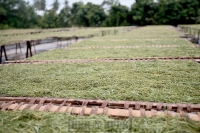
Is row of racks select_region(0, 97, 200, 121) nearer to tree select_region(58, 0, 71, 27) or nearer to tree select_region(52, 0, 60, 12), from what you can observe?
tree select_region(58, 0, 71, 27)

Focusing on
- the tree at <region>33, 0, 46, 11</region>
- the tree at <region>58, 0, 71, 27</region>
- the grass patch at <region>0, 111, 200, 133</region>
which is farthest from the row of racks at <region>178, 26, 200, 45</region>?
the tree at <region>33, 0, 46, 11</region>

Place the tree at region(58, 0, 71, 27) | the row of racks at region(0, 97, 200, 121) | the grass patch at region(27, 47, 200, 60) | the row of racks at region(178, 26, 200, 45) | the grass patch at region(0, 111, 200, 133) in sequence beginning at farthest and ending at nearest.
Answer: the tree at region(58, 0, 71, 27) < the row of racks at region(178, 26, 200, 45) < the grass patch at region(27, 47, 200, 60) < the row of racks at region(0, 97, 200, 121) < the grass patch at region(0, 111, 200, 133)

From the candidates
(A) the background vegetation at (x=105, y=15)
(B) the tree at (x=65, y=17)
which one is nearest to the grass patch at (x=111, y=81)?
(A) the background vegetation at (x=105, y=15)

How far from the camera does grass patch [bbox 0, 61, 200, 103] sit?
306cm

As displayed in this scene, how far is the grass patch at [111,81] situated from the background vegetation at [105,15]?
35.3 metres

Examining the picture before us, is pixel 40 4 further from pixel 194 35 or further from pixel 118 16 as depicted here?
pixel 194 35

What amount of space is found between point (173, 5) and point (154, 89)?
124 feet

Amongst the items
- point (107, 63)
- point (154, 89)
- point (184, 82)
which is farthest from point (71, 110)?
point (107, 63)

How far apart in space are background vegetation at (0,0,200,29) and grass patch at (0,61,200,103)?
35267 millimetres

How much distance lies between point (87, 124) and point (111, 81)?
1564mm

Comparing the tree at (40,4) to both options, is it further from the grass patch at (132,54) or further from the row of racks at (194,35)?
the grass patch at (132,54)

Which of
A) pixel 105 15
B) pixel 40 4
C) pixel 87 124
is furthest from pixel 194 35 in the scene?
pixel 40 4

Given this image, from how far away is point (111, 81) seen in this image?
3.71m

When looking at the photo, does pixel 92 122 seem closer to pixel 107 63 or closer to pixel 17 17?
pixel 107 63
